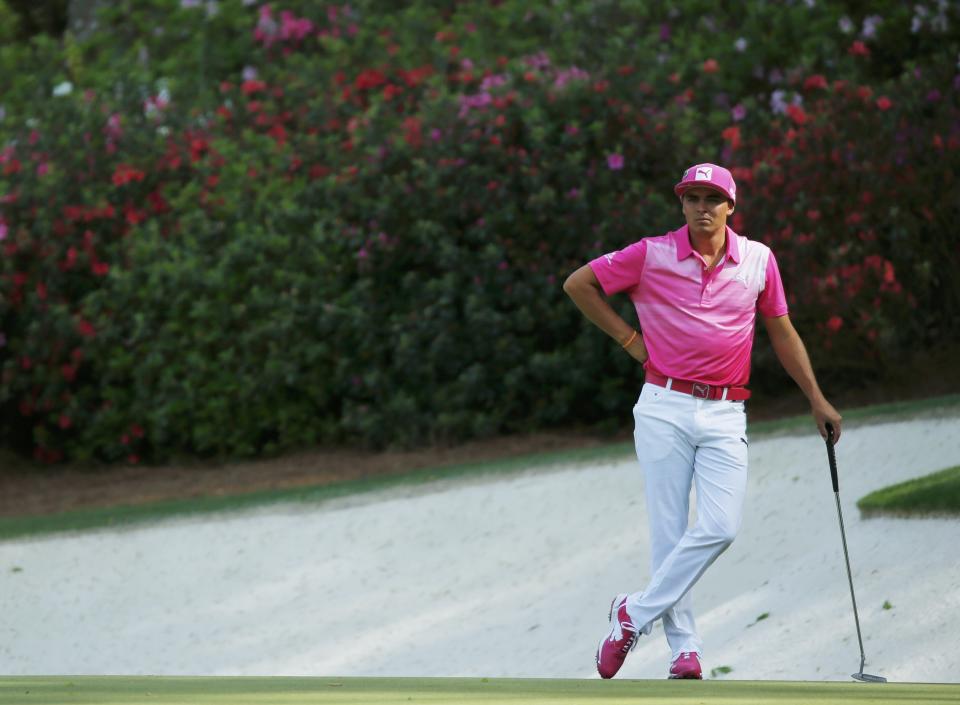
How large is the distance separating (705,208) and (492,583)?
4.02 metres

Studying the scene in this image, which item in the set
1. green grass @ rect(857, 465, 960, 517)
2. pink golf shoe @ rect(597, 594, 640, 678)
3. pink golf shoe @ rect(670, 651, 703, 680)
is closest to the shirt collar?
pink golf shoe @ rect(597, 594, 640, 678)

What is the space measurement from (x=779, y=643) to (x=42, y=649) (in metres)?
4.34

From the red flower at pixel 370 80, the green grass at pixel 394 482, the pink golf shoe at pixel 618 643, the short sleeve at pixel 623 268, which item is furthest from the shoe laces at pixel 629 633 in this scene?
the red flower at pixel 370 80

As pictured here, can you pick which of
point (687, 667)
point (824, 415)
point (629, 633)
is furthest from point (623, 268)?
point (687, 667)

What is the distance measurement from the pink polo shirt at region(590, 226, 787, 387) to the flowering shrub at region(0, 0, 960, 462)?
6.60m

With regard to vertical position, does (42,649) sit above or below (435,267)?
below

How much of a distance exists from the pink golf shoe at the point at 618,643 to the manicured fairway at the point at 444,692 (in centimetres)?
38

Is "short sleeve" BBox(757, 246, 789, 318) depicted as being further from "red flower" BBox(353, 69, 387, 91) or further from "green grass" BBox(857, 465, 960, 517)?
"red flower" BBox(353, 69, 387, 91)

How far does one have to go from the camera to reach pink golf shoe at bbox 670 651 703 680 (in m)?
5.91

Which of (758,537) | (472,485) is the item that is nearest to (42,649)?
(472,485)

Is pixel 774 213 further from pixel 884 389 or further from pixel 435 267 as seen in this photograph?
pixel 435 267

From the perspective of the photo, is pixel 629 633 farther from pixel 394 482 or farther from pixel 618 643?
pixel 394 482

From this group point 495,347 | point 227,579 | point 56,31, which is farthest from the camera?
point 56,31

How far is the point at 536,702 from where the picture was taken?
15.6 ft
